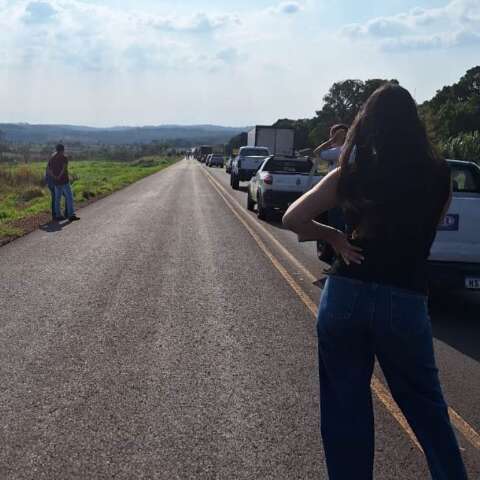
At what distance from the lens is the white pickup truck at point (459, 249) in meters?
7.52

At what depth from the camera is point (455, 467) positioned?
275 centimetres

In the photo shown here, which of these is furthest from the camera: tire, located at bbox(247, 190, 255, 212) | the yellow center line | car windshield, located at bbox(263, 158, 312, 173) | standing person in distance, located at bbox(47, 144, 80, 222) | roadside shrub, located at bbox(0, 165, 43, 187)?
roadside shrub, located at bbox(0, 165, 43, 187)

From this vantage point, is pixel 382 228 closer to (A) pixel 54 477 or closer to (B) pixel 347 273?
(B) pixel 347 273

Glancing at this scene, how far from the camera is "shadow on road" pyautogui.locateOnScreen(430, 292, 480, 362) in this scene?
664 centimetres

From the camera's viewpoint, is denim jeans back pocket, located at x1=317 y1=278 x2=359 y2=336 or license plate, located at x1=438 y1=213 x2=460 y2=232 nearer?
denim jeans back pocket, located at x1=317 y1=278 x2=359 y2=336

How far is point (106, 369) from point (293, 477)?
2.33 metres

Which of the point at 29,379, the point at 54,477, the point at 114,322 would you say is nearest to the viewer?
the point at 54,477

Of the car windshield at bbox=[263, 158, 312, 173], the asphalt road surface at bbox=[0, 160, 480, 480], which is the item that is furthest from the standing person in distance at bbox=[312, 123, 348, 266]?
the car windshield at bbox=[263, 158, 312, 173]

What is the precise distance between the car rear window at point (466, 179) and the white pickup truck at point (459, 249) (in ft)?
5.10

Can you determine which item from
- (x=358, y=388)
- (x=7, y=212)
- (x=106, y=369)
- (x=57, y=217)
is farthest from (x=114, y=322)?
(x=7, y=212)

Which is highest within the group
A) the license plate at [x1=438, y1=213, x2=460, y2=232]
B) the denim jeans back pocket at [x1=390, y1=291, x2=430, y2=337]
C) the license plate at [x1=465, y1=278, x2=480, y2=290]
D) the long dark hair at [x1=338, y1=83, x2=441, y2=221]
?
the long dark hair at [x1=338, y1=83, x2=441, y2=221]

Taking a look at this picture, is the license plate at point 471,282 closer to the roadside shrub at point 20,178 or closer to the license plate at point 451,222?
the license plate at point 451,222

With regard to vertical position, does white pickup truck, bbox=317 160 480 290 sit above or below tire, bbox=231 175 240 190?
above

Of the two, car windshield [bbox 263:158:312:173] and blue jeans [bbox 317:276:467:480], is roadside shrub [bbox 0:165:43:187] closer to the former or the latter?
car windshield [bbox 263:158:312:173]
